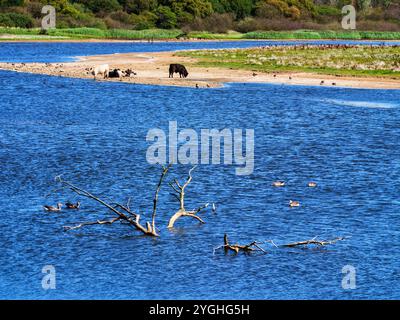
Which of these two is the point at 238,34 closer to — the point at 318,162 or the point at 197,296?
the point at 318,162

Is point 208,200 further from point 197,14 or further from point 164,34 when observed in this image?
point 197,14

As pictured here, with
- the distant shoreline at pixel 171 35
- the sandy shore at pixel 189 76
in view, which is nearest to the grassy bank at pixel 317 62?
the sandy shore at pixel 189 76

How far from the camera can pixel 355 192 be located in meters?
27.4

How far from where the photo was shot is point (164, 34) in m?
148

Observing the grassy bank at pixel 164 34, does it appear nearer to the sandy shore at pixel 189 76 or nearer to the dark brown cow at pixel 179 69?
the sandy shore at pixel 189 76

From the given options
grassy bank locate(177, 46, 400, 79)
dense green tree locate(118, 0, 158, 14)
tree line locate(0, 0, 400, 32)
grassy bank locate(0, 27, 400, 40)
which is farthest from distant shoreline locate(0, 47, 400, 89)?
dense green tree locate(118, 0, 158, 14)

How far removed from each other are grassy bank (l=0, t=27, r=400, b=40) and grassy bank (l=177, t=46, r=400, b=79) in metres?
52.5

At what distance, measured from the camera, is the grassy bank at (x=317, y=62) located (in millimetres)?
66250

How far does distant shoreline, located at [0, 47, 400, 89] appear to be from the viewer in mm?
60625

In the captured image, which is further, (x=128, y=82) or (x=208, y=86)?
(x=128, y=82)

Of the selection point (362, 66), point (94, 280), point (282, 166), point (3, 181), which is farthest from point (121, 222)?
point (362, 66)

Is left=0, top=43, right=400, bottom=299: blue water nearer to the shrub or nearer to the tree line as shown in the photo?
the shrub

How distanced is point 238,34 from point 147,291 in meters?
141

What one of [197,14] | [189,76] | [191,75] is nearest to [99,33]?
[197,14]
